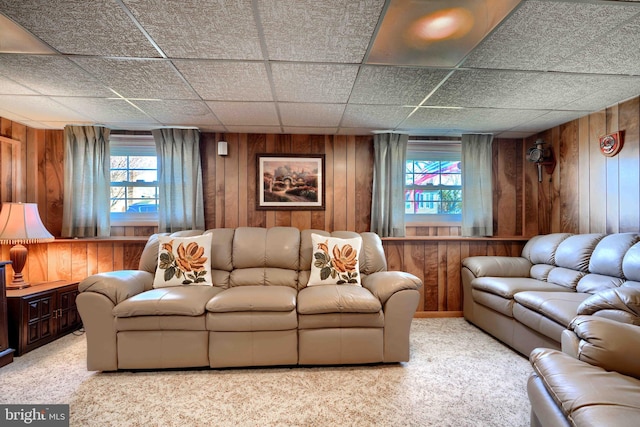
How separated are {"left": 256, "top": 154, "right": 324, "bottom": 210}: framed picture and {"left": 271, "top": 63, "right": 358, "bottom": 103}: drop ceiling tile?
1118 mm

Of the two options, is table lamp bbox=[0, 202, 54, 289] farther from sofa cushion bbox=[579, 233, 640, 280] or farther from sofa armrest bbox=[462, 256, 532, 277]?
sofa cushion bbox=[579, 233, 640, 280]

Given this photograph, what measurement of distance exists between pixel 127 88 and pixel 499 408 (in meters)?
3.45

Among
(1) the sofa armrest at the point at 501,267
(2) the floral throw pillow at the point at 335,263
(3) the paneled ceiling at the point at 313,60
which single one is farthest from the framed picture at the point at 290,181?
(1) the sofa armrest at the point at 501,267

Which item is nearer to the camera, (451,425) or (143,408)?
(451,425)

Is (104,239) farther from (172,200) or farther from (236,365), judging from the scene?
(236,365)

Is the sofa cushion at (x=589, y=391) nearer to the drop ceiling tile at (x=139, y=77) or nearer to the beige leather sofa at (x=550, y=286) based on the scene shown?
the beige leather sofa at (x=550, y=286)

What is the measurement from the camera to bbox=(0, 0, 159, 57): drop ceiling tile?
1.43m

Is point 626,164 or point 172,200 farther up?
point 626,164

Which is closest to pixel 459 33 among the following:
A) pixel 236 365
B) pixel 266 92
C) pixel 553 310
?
pixel 266 92

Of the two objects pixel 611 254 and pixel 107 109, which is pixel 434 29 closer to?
pixel 611 254

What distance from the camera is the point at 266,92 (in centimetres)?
242

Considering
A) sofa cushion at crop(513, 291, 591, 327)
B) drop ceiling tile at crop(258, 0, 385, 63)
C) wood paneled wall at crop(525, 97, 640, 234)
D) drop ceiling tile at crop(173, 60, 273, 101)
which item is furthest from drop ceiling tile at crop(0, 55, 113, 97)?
wood paneled wall at crop(525, 97, 640, 234)

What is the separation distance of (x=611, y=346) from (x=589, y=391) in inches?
14.6

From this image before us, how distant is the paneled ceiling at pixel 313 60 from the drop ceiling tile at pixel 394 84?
1 centimetres
